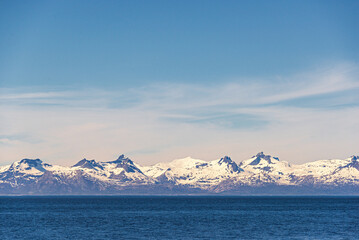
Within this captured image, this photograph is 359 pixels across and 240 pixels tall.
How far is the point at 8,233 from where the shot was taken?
11338 centimetres

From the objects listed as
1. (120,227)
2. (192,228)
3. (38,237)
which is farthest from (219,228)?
(38,237)

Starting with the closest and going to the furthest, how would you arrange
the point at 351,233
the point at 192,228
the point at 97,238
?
the point at 97,238 < the point at 351,233 < the point at 192,228

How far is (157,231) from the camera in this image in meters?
117

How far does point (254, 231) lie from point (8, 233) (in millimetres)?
54934

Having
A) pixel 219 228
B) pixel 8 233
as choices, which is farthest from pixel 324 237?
pixel 8 233

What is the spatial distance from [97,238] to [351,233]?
54518 millimetres

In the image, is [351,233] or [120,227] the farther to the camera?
[120,227]

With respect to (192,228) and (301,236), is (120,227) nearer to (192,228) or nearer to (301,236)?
(192,228)

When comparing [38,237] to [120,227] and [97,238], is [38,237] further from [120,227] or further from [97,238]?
[120,227]

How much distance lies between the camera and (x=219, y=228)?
125 m

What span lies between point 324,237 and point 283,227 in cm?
2278

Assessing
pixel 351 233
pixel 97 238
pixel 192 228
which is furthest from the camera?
pixel 192 228

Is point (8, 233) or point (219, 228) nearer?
point (8, 233)

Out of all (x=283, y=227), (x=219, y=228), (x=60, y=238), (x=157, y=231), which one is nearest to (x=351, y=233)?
(x=283, y=227)
